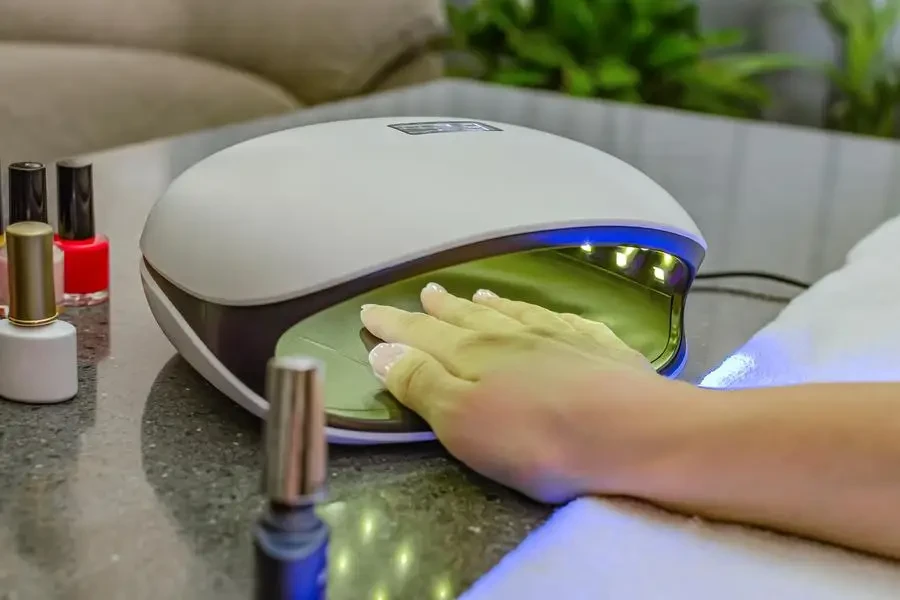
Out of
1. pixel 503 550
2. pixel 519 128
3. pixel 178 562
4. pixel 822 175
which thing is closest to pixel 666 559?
pixel 503 550

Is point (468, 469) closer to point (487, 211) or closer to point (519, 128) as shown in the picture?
point (487, 211)

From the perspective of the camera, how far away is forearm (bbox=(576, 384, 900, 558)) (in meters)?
0.40

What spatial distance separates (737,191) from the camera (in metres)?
Answer: 0.96

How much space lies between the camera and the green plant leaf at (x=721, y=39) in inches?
92.5

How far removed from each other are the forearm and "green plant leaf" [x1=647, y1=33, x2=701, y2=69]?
77.3 inches

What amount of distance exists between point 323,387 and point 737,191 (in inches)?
28.7

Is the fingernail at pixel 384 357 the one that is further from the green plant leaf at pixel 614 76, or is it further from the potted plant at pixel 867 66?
the potted plant at pixel 867 66

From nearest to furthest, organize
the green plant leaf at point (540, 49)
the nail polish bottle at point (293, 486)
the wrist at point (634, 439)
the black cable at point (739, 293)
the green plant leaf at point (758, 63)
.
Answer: the nail polish bottle at point (293, 486), the wrist at point (634, 439), the black cable at point (739, 293), the green plant leaf at point (540, 49), the green plant leaf at point (758, 63)

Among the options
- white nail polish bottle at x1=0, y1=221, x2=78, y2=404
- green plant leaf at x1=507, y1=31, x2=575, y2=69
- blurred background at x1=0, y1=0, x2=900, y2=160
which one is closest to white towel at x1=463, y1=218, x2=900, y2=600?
white nail polish bottle at x1=0, y1=221, x2=78, y2=404

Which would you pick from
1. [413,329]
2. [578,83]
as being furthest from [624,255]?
[578,83]

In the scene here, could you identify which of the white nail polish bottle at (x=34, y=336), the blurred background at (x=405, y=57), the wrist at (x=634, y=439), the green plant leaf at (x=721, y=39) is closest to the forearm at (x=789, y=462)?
the wrist at (x=634, y=439)

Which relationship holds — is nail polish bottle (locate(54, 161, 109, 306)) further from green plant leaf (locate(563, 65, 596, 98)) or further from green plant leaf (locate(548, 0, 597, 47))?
green plant leaf (locate(548, 0, 597, 47))

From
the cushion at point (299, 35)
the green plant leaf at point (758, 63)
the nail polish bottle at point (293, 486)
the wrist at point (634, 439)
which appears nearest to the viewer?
the nail polish bottle at point (293, 486)

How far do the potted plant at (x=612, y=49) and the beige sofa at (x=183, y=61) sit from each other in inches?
15.7
